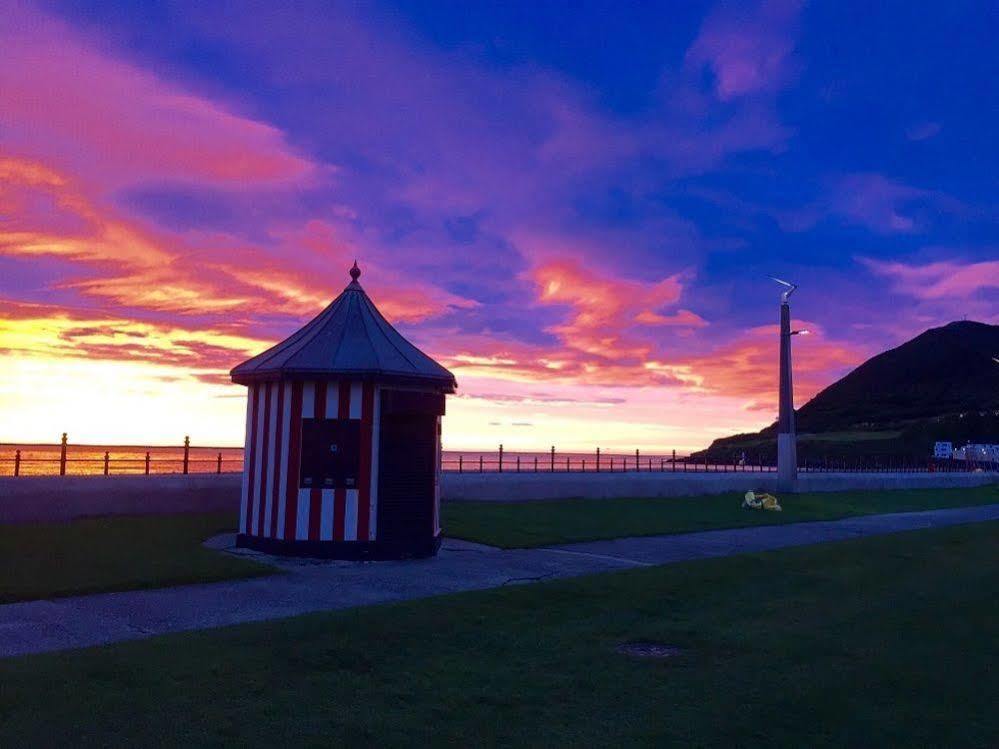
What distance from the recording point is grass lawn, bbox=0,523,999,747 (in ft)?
18.3

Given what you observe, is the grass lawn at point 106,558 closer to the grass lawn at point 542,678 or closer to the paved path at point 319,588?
the paved path at point 319,588

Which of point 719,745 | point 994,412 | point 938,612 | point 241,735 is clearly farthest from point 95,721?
point 994,412

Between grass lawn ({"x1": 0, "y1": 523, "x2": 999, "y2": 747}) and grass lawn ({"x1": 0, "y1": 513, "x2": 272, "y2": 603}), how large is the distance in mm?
3274

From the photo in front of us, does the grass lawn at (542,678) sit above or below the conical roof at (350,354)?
below

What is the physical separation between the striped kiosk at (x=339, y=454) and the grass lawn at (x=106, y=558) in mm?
1363

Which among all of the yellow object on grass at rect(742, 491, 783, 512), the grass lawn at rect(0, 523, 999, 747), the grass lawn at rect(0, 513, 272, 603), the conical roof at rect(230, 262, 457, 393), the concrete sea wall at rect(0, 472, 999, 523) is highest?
the conical roof at rect(230, 262, 457, 393)

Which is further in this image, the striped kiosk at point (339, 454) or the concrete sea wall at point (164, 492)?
the concrete sea wall at point (164, 492)

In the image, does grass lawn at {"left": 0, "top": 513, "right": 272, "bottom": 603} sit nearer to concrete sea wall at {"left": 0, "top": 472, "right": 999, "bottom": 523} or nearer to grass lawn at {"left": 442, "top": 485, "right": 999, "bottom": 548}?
concrete sea wall at {"left": 0, "top": 472, "right": 999, "bottom": 523}

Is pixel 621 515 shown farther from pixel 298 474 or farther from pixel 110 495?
pixel 110 495

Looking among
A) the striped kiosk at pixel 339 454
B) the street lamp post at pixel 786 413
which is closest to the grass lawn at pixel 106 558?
the striped kiosk at pixel 339 454

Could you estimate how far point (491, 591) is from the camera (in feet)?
35.2

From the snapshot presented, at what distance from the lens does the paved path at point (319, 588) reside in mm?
8523

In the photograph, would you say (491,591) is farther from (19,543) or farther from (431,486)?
(19,543)

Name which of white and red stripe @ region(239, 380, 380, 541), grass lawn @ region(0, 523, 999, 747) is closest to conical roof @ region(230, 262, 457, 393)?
white and red stripe @ region(239, 380, 380, 541)
